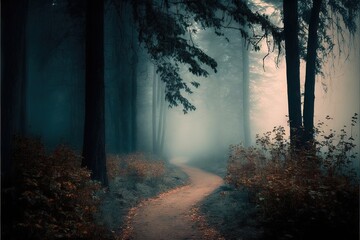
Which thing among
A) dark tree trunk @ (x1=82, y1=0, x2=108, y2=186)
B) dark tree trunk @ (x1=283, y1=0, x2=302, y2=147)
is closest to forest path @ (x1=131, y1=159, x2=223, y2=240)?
dark tree trunk @ (x1=82, y1=0, x2=108, y2=186)

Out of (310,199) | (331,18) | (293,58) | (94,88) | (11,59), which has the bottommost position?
(310,199)

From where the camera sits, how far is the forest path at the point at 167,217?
812 centimetres

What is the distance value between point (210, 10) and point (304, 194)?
7.15m

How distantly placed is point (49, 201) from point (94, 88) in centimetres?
521

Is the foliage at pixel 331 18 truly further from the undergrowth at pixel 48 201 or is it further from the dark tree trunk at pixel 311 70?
the undergrowth at pixel 48 201

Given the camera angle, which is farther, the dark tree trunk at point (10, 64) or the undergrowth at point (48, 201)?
the dark tree trunk at point (10, 64)

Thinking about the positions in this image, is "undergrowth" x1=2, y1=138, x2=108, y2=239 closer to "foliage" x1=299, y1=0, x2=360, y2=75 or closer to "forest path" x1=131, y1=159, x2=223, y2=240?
"forest path" x1=131, y1=159, x2=223, y2=240

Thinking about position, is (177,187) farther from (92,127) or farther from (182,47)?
(182,47)

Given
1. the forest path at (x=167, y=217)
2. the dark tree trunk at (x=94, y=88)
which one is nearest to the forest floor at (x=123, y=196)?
the forest path at (x=167, y=217)

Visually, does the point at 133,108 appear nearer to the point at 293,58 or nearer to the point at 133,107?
the point at 133,107

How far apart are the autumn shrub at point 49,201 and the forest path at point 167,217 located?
1.83m

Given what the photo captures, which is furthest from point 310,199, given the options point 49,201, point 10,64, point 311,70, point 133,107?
point 133,107

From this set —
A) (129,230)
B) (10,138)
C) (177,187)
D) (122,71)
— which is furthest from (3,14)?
(122,71)

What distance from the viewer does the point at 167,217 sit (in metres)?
9.69
